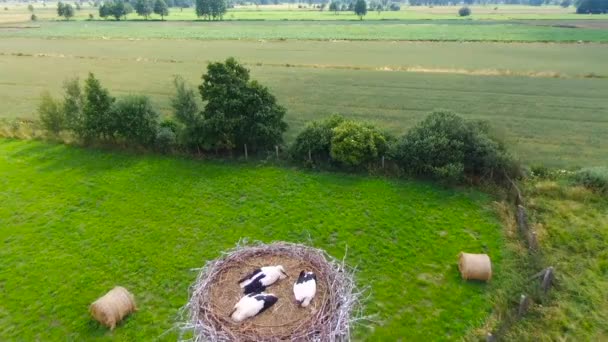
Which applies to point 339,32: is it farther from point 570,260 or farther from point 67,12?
point 67,12

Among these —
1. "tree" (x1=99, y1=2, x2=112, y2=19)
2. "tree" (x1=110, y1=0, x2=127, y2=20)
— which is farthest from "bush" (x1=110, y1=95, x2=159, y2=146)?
"tree" (x1=99, y1=2, x2=112, y2=19)

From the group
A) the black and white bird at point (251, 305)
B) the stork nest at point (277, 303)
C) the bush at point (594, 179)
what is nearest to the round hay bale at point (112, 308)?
the stork nest at point (277, 303)

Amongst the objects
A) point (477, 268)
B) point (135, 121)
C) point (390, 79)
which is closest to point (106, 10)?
point (390, 79)

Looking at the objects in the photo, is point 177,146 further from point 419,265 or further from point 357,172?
point 419,265

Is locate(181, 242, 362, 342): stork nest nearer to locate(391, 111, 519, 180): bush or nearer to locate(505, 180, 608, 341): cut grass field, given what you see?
locate(505, 180, 608, 341): cut grass field

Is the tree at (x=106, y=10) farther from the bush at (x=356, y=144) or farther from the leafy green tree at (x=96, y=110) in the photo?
the bush at (x=356, y=144)

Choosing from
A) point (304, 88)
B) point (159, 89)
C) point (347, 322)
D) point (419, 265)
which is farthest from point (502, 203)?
point (159, 89)
